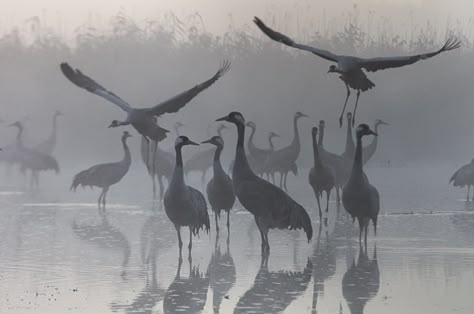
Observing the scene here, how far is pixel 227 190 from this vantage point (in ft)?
49.0

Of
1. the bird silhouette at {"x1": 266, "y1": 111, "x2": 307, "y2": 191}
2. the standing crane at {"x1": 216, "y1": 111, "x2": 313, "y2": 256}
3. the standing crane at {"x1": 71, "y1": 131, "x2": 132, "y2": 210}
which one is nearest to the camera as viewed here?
the standing crane at {"x1": 216, "y1": 111, "x2": 313, "y2": 256}

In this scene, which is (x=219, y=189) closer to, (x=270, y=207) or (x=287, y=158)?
(x=270, y=207)

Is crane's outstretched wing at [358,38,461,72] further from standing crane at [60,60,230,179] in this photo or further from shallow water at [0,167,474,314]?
standing crane at [60,60,230,179]

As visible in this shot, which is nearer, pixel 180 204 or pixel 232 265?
pixel 232 265

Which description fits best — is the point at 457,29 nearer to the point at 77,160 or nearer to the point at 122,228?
the point at 77,160

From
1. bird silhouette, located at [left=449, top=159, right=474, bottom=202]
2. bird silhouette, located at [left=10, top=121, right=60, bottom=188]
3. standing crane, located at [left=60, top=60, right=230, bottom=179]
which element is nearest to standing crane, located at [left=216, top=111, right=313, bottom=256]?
standing crane, located at [left=60, top=60, right=230, bottom=179]

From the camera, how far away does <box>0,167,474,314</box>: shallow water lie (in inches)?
385

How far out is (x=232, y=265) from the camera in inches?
479

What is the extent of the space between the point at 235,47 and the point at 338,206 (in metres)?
19.3

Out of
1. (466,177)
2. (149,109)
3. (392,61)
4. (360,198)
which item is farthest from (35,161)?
(360,198)

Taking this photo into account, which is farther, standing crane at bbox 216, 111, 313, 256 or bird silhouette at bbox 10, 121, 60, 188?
bird silhouette at bbox 10, 121, 60, 188

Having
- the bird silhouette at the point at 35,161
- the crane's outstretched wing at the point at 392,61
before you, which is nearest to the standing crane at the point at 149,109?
the crane's outstretched wing at the point at 392,61

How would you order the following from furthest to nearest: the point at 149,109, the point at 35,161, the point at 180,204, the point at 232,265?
the point at 35,161, the point at 149,109, the point at 180,204, the point at 232,265

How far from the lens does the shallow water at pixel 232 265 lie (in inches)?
385
